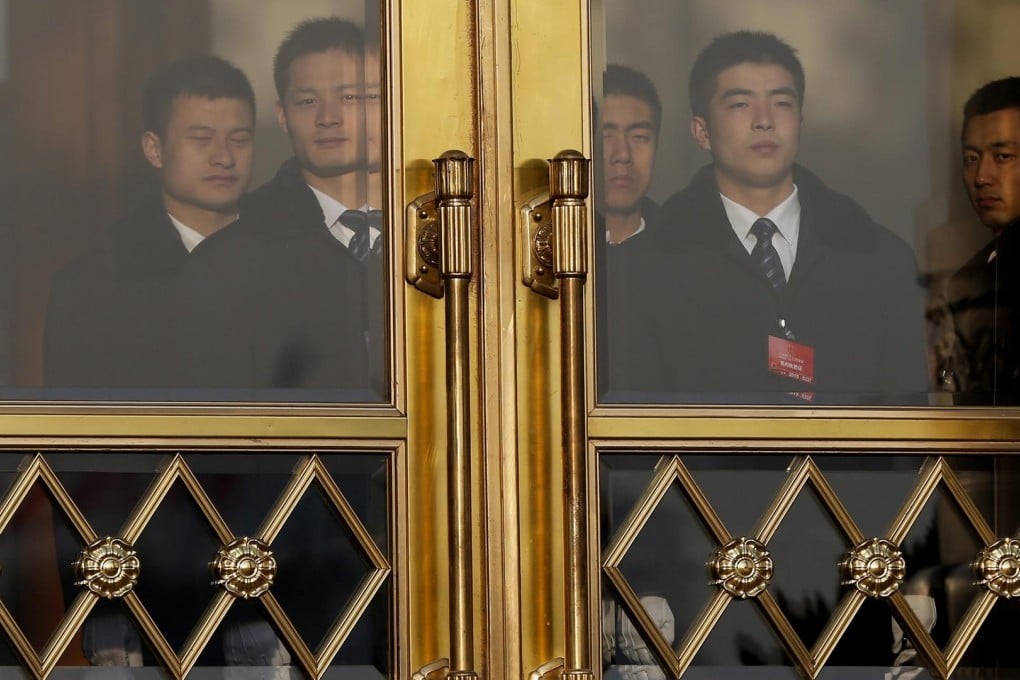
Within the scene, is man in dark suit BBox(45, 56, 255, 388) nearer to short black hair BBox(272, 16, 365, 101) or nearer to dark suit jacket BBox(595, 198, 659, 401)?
short black hair BBox(272, 16, 365, 101)

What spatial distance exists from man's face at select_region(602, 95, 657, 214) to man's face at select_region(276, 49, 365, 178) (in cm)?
29

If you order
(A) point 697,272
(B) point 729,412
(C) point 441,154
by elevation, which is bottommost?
(B) point 729,412

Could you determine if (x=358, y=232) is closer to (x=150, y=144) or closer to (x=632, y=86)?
(x=150, y=144)

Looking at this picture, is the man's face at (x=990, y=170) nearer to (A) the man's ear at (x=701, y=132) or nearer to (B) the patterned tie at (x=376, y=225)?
(A) the man's ear at (x=701, y=132)

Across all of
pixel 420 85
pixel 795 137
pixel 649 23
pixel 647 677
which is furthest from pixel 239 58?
pixel 647 677

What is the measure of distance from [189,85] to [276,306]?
278 millimetres

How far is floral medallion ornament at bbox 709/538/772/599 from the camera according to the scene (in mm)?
1960

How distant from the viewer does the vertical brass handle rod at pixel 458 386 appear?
1870 mm

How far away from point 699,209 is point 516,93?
261mm

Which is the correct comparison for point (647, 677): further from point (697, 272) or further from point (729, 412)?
point (697, 272)

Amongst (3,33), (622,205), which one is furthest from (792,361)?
(3,33)

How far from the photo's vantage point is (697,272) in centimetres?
201

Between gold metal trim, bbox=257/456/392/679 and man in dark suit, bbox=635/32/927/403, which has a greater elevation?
man in dark suit, bbox=635/32/927/403

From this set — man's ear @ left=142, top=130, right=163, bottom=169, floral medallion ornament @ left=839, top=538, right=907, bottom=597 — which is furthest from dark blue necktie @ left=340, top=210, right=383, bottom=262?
floral medallion ornament @ left=839, top=538, right=907, bottom=597
